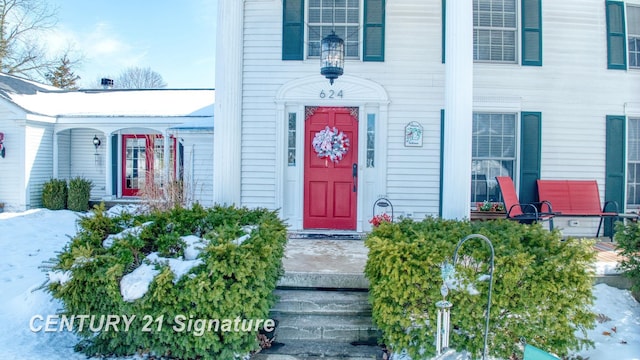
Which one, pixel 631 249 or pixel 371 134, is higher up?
pixel 371 134

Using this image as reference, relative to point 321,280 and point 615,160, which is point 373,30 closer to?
point 321,280

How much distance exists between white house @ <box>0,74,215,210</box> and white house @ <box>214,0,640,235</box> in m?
2.65

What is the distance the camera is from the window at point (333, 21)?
632cm

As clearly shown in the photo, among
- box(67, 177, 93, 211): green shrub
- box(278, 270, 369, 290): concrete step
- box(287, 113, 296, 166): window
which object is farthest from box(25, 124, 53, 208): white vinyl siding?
box(278, 270, 369, 290): concrete step

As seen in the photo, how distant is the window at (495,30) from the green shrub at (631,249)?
11.5 feet

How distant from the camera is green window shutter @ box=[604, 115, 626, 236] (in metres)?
6.45

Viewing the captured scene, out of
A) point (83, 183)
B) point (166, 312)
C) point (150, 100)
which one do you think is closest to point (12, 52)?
point (150, 100)

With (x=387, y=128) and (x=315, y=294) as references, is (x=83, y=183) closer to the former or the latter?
(x=387, y=128)

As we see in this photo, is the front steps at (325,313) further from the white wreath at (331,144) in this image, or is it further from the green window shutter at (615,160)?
the green window shutter at (615,160)

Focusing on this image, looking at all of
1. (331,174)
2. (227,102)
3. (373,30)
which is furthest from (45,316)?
(373,30)

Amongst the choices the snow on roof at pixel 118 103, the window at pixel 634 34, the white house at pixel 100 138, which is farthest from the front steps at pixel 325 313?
the snow on roof at pixel 118 103

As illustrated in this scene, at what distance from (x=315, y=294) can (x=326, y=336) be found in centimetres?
45

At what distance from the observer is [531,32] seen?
632 centimetres

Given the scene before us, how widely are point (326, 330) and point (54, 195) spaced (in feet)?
31.0
